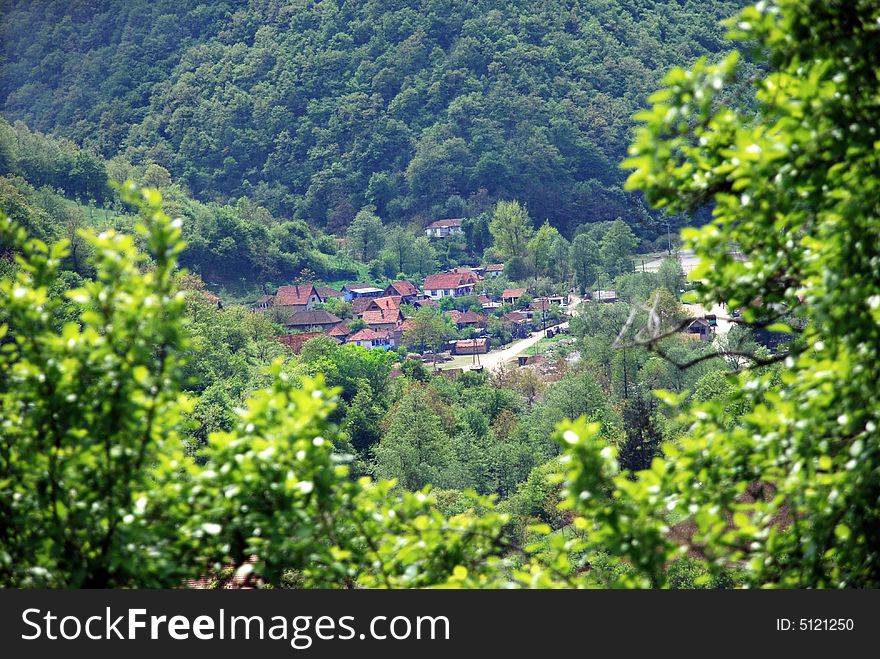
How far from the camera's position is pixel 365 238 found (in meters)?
103

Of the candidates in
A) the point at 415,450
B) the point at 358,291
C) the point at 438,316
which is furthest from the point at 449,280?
the point at 415,450

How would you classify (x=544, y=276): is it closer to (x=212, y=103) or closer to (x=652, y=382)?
(x=652, y=382)

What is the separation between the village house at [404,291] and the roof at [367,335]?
927 centimetres

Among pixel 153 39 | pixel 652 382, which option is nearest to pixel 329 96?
pixel 153 39

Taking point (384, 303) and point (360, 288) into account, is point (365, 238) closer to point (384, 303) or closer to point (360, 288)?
point (360, 288)

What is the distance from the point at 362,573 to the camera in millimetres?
4137

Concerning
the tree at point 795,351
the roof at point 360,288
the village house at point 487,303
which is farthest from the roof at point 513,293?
the tree at point 795,351

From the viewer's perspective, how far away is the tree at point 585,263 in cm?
8725

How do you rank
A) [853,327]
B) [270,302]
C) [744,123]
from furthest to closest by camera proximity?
[270,302] → [744,123] → [853,327]

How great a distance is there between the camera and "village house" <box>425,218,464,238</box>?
106938 mm

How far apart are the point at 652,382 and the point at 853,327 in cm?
4411

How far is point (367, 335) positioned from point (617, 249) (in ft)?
72.1

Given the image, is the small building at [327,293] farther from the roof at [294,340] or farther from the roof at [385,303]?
the roof at [294,340]

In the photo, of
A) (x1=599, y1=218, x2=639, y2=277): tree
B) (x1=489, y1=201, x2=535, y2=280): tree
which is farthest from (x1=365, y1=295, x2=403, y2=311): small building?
(x1=599, y1=218, x2=639, y2=277): tree
